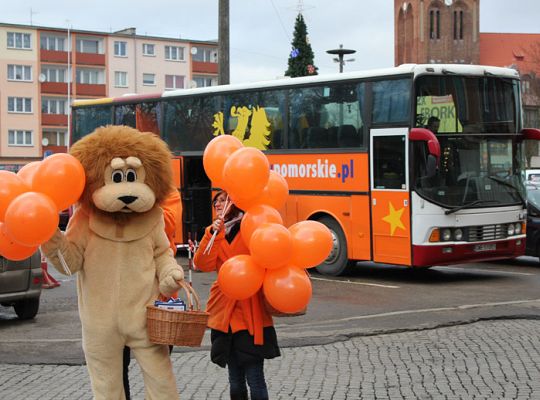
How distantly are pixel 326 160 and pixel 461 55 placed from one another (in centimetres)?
9342

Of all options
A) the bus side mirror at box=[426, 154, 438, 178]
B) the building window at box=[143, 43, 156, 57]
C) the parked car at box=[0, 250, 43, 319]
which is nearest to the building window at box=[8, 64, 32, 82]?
the building window at box=[143, 43, 156, 57]

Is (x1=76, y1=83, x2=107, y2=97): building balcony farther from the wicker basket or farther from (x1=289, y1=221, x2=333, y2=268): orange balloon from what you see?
the wicker basket

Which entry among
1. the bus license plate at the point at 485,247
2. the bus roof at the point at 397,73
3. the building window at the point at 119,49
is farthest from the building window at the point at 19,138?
the bus license plate at the point at 485,247

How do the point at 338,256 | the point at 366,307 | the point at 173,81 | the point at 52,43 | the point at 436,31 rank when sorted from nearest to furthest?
the point at 366,307, the point at 338,256, the point at 52,43, the point at 173,81, the point at 436,31

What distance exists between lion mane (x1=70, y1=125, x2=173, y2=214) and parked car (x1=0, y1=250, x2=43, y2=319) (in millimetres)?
5442

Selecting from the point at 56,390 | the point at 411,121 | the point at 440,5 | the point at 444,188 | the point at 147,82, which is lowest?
the point at 56,390

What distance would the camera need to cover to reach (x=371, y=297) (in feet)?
40.9

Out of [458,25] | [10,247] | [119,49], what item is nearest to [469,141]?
[10,247]

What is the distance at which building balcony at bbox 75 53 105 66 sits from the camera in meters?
83.9

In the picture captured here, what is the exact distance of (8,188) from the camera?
189 inches

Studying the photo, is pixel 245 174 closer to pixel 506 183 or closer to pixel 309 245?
pixel 309 245

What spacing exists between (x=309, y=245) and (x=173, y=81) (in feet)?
283

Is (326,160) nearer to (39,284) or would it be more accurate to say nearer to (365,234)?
(365,234)

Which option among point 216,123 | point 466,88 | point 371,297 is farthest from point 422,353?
point 216,123
